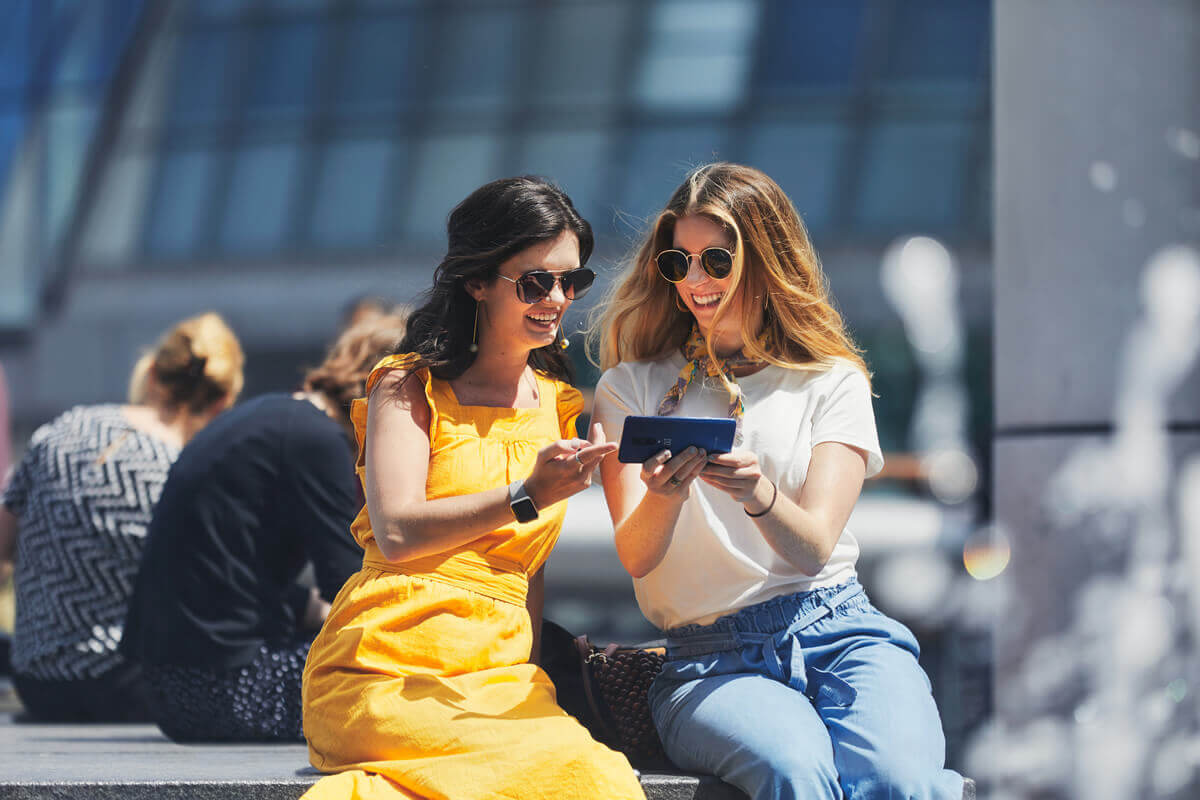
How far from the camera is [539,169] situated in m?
19.5

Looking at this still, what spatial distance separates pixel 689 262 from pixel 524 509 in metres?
0.71

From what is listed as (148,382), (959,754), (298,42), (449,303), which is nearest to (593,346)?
(449,303)

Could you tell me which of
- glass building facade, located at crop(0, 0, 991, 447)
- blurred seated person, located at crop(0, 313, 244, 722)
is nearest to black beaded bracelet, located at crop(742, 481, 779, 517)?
blurred seated person, located at crop(0, 313, 244, 722)

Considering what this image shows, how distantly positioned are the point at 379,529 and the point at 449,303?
1.73 feet

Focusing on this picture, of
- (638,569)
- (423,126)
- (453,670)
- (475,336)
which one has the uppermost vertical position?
(423,126)

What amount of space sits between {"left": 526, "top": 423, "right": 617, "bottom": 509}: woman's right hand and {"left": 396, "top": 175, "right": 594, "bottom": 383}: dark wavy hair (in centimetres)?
41

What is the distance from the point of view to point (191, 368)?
416cm

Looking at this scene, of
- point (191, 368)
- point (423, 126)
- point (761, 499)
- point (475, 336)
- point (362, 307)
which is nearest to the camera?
point (761, 499)

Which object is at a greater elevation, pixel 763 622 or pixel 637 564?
pixel 637 564

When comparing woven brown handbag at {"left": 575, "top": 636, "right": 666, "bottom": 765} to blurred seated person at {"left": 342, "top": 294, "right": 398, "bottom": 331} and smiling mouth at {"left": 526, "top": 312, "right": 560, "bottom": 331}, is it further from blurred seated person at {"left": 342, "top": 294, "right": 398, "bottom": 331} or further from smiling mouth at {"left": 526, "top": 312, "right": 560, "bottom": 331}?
blurred seated person at {"left": 342, "top": 294, "right": 398, "bottom": 331}

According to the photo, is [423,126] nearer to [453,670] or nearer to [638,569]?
[638,569]

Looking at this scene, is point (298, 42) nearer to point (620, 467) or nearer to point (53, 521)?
point (53, 521)

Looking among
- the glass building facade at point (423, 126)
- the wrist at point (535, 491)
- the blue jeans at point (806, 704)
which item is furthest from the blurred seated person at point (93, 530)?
the glass building facade at point (423, 126)

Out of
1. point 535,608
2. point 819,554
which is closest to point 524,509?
point 535,608
